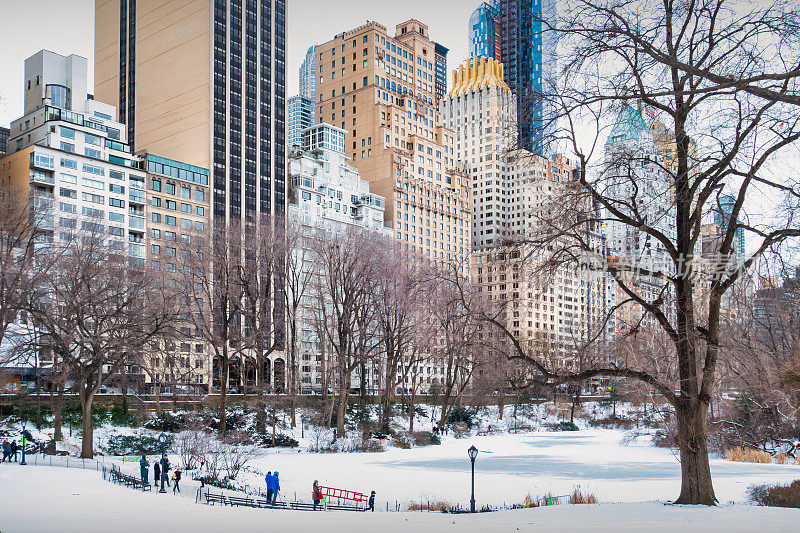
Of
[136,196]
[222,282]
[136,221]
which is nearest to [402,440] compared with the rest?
[222,282]

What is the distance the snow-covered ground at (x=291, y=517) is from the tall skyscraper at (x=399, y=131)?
115 meters

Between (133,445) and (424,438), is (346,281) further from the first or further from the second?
(133,445)

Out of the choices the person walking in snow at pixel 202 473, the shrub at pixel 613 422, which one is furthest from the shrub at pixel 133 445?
the shrub at pixel 613 422

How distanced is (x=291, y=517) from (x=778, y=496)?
1587 centimetres

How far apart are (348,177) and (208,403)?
7712cm

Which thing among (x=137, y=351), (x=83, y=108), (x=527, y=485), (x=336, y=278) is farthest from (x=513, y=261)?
(x=83, y=108)

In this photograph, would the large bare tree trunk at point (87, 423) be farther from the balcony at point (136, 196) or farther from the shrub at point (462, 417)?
the balcony at point (136, 196)

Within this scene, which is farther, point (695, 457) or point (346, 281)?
point (346, 281)

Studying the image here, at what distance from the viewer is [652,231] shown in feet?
55.7

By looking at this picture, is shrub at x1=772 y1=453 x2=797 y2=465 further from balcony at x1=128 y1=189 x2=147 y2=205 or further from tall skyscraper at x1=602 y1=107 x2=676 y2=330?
→ balcony at x1=128 y1=189 x2=147 y2=205

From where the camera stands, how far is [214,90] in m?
115

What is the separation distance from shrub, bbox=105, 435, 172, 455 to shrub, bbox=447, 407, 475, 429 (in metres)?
34.0

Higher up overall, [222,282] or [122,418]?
[222,282]

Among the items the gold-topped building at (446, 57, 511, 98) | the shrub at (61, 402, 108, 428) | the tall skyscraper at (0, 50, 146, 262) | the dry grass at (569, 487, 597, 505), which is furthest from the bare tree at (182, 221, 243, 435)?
the gold-topped building at (446, 57, 511, 98)
